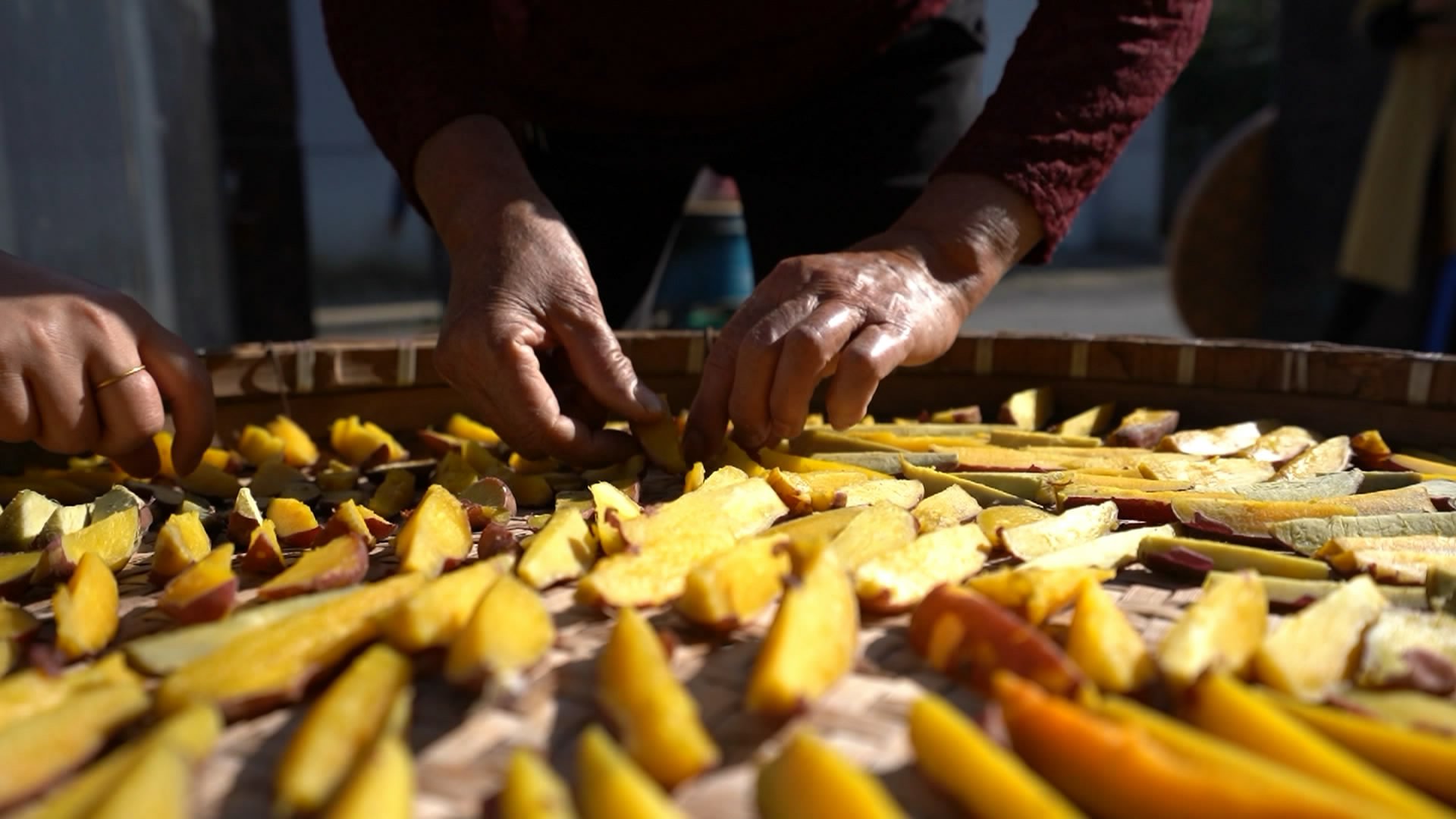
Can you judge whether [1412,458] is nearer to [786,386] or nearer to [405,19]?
[786,386]

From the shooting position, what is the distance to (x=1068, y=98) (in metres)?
1.58

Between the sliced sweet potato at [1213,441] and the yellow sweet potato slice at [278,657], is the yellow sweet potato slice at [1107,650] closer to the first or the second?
the yellow sweet potato slice at [278,657]

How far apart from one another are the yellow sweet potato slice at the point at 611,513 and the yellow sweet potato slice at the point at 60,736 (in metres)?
0.45

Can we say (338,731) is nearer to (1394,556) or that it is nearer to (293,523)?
(293,523)

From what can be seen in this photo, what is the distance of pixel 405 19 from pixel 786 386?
0.93m

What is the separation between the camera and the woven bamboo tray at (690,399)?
0.74 m

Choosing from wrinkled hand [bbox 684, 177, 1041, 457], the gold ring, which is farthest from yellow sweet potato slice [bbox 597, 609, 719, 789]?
the gold ring

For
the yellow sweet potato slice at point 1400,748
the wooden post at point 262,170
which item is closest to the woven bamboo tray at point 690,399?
the yellow sweet potato slice at point 1400,748

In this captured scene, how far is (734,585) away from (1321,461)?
1011mm

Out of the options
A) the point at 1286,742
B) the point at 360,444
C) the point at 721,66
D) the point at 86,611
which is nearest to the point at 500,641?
the point at 86,611

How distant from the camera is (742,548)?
1.00m

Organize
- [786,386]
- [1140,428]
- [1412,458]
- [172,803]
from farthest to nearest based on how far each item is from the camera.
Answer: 1. [1140,428]
2. [1412,458]
3. [786,386]
4. [172,803]

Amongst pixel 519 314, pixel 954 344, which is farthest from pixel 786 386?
pixel 954 344

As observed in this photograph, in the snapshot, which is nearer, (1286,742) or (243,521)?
(1286,742)
